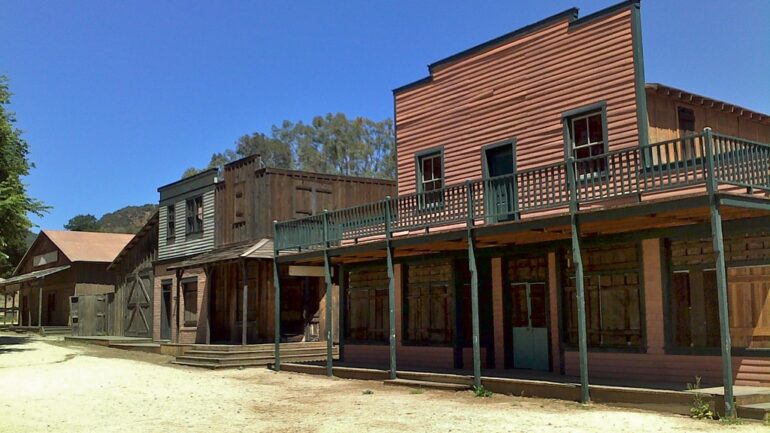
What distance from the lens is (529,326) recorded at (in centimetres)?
1728

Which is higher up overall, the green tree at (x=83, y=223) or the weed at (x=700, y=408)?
the green tree at (x=83, y=223)

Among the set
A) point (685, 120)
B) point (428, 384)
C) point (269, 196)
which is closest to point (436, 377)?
point (428, 384)

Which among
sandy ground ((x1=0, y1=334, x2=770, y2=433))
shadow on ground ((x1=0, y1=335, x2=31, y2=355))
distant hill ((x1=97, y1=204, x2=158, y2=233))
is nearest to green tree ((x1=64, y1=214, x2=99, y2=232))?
distant hill ((x1=97, y1=204, x2=158, y2=233))

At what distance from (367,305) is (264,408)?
317 inches

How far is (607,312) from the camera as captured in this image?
49.7 feet

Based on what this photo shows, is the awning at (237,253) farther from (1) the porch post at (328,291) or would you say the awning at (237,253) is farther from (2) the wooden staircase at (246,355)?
(1) the porch post at (328,291)

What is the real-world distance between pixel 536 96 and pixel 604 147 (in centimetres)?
239

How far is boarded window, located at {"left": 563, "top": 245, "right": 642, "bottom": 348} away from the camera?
14703 mm

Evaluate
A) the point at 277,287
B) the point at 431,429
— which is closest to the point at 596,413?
the point at 431,429

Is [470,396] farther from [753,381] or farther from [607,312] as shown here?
[753,381]

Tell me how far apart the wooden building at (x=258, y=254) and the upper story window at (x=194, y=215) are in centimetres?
143

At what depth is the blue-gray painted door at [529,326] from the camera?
1697 cm

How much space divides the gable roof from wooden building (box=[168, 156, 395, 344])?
49.8ft

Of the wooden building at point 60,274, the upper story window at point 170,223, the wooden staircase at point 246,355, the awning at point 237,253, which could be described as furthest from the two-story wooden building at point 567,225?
the wooden building at point 60,274
